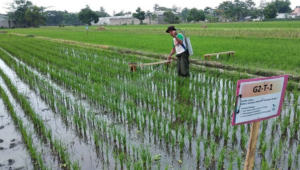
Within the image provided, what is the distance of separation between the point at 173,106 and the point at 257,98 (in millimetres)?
2575

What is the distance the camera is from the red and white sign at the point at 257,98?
1.94 meters

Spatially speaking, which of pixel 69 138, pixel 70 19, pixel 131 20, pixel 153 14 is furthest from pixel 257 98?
pixel 70 19

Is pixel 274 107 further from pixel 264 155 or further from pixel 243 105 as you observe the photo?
pixel 264 155

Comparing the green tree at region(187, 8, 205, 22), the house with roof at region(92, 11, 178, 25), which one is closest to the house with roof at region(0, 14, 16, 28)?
the house with roof at region(92, 11, 178, 25)

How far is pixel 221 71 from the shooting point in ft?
21.7

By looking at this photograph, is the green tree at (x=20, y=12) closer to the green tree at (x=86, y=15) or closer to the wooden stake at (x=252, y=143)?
the green tree at (x=86, y=15)

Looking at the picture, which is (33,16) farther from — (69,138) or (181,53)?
(69,138)

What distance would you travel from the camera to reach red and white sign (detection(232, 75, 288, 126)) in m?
1.94

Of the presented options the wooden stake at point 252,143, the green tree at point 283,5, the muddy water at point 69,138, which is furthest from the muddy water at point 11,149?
the green tree at point 283,5

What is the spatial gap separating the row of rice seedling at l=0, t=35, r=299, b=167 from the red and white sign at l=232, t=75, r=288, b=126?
0.64 metres

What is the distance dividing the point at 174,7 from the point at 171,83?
98.0 m

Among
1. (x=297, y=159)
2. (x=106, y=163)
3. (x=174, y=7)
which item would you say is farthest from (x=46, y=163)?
(x=174, y=7)

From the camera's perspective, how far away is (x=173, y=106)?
453cm

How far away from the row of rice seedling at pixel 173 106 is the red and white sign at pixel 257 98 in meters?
0.64
